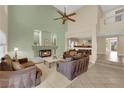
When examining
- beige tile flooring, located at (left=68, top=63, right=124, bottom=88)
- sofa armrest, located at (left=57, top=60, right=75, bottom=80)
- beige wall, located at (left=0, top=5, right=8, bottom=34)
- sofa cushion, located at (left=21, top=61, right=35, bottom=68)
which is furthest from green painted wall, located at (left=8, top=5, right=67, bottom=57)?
beige tile flooring, located at (left=68, top=63, right=124, bottom=88)

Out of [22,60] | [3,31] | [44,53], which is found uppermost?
[3,31]

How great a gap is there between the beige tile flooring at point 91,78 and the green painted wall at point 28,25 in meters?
0.67

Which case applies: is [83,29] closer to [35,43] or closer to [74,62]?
[74,62]

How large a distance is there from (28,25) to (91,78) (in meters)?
2.54

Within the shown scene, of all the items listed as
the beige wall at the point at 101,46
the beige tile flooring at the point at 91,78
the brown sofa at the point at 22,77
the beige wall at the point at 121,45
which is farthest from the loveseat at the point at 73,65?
the beige wall at the point at 121,45

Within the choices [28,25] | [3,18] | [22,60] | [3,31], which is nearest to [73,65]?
[22,60]

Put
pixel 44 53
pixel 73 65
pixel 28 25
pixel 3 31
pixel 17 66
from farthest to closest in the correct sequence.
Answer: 1. pixel 73 65
2. pixel 44 53
3. pixel 28 25
4. pixel 3 31
5. pixel 17 66

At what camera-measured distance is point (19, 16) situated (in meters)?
3.68

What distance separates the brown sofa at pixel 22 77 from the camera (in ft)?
9.89

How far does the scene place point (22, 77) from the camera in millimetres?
3234

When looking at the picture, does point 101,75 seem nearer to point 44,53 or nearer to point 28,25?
point 44,53

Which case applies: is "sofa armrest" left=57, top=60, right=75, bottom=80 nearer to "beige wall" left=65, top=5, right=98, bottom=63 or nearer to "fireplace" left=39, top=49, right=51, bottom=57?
"fireplace" left=39, top=49, right=51, bottom=57
